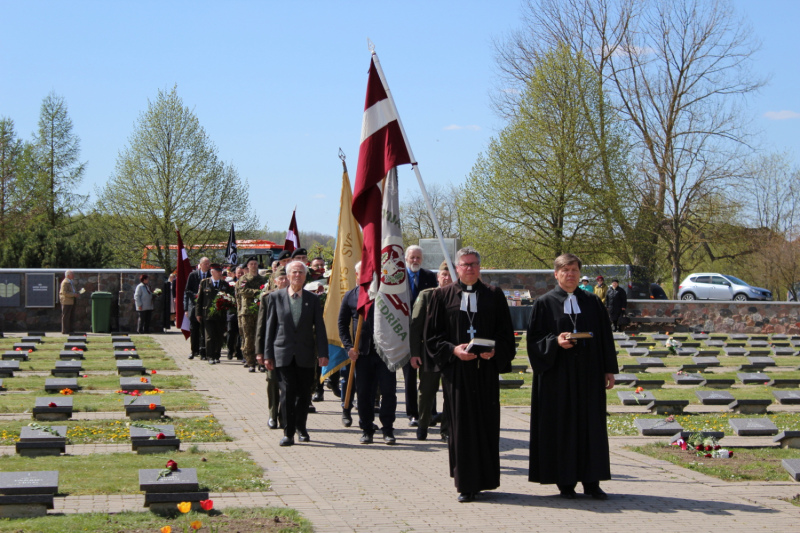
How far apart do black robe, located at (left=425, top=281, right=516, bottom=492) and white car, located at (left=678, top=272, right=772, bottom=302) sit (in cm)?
3769

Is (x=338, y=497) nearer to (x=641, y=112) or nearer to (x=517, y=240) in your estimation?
(x=517, y=240)

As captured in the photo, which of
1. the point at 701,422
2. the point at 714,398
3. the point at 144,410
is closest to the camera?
the point at 144,410

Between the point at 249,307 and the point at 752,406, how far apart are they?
8722 millimetres

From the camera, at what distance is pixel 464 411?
7.12 meters

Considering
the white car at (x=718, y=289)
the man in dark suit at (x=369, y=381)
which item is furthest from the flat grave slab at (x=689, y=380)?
the white car at (x=718, y=289)

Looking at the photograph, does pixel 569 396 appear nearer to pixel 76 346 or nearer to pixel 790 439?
pixel 790 439

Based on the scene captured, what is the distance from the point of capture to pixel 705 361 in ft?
62.9

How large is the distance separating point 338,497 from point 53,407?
17.2ft

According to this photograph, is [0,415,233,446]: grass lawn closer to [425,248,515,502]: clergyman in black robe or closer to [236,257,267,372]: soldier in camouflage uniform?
[425,248,515,502]: clergyman in black robe

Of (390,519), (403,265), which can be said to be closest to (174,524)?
(390,519)

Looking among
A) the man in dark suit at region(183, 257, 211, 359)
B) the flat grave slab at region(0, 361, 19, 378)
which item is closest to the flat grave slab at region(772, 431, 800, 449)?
the flat grave slab at region(0, 361, 19, 378)

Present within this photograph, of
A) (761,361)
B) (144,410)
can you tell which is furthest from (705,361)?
(144,410)

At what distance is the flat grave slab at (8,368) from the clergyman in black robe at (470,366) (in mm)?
10778

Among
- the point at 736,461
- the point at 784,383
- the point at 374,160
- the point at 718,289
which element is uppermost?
the point at 374,160
